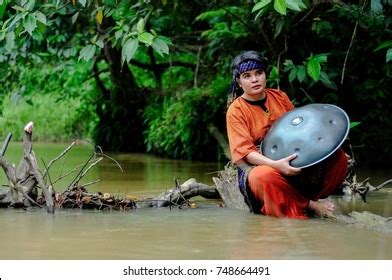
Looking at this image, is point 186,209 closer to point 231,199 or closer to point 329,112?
point 231,199

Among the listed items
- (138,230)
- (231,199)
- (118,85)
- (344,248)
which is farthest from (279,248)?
(118,85)

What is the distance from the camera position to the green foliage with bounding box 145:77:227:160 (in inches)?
408

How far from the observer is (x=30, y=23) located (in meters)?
5.43

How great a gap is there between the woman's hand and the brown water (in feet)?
0.96

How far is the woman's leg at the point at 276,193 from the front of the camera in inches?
197

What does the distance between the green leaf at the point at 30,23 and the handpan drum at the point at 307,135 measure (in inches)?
67.7

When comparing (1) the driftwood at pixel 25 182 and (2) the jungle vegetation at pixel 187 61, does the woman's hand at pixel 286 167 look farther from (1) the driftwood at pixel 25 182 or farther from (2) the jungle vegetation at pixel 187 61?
(1) the driftwood at pixel 25 182

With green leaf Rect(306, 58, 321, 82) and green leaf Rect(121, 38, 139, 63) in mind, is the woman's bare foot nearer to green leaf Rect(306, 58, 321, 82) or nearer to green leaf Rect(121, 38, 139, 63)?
green leaf Rect(306, 58, 321, 82)

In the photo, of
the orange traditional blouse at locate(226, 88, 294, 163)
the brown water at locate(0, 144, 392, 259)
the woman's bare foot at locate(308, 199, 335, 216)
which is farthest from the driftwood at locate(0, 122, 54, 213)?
the woman's bare foot at locate(308, 199, 335, 216)

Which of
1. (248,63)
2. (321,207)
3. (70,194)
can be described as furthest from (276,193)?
(70,194)

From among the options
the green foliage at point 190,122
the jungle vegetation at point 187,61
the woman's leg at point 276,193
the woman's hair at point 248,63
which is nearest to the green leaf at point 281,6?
the jungle vegetation at point 187,61

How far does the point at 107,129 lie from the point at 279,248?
9.62m

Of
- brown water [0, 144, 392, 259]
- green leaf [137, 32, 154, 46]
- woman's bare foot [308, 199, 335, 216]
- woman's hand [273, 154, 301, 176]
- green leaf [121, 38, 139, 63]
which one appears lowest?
brown water [0, 144, 392, 259]

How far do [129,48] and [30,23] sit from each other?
83 centimetres
